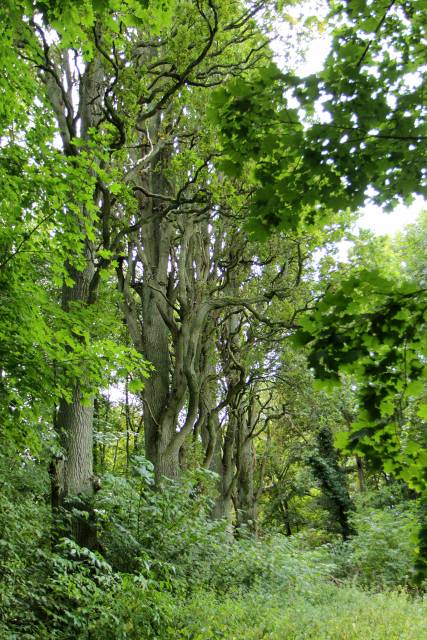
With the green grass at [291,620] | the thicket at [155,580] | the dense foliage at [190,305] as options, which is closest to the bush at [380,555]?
the dense foliage at [190,305]

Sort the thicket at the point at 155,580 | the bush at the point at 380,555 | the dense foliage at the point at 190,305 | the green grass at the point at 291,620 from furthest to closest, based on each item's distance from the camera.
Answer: the bush at the point at 380,555 < the green grass at the point at 291,620 < the thicket at the point at 155,580 < the dense foliage at the point at 190,305

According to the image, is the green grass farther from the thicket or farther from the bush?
the bush

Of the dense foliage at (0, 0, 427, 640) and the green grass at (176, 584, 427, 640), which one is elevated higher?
the dense foliage at (0, 0, 427, 640)

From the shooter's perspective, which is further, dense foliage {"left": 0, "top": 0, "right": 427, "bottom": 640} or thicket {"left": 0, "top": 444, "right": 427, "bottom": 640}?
thicket {"left": 0, "top": 444, "right": 427, "bottom": 640}

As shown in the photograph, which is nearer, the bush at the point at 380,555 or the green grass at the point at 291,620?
the green grass at the point at 291,620

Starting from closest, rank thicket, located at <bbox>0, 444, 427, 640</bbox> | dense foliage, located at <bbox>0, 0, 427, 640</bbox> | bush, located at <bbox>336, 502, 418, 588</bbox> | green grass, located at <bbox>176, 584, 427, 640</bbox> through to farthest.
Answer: dense foliage, located at <bbox>0, 0, 427, 640</bbox>
thicket, located at <bbox>0, 444, 427, 640</bbox>
green grass, located at <bbox>176, 584, 427, 640</bbox>
bush, located at <bbox>336, 502, 418, 588</bbox>

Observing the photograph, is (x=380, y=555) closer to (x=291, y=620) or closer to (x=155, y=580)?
(x=291, y=620)

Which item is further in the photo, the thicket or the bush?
the bush

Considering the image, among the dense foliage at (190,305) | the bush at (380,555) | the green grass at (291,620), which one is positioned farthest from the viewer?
the bush at (380,555)

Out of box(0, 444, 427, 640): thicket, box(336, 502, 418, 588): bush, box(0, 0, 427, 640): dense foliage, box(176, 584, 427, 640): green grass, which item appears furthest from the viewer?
box(336, 502, 418, 588): bush

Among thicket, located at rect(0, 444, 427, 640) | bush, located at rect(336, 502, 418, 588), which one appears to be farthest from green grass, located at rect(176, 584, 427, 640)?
bush, located at rect(336, 502, 418, 588)

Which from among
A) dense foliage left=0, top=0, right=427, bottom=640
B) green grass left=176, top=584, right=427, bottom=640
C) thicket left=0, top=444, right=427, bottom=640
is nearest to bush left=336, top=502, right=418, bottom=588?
dense foliage left=0, top=0, right=427, bottom=640

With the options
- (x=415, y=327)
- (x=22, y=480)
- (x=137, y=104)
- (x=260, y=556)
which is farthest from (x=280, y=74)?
(x=260, y=556)

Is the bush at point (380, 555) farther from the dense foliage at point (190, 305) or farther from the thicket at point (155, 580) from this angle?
the thicket at point (155, 580)
